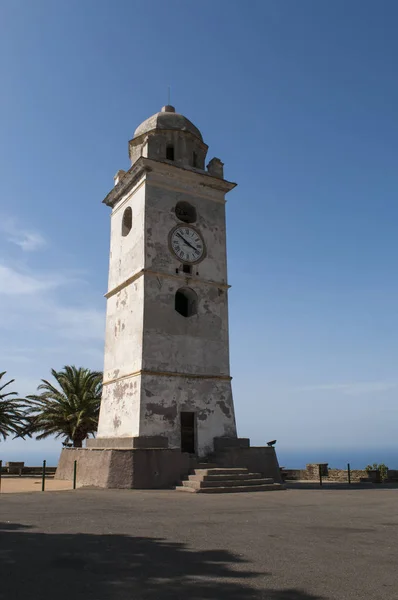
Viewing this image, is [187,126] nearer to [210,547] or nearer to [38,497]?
[38,497]

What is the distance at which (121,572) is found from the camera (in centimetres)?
579

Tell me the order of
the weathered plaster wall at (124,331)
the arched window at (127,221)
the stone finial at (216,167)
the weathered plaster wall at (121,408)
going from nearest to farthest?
1. the weathered plaster wall at (121,408)
2. the weathered plaster wall at (124,331)
3. the arched window at (127,221)
4. the stone finial at (216,167)

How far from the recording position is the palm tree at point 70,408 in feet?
101

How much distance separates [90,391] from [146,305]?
523 inches

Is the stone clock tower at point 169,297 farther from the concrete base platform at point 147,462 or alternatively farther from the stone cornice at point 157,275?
the concrete base platform at point 147,462

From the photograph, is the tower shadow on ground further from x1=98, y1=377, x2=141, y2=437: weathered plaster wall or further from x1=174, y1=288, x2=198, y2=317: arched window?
x1=174, y1=288, x2=198, y2=317: arched window

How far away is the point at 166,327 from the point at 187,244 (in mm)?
3965

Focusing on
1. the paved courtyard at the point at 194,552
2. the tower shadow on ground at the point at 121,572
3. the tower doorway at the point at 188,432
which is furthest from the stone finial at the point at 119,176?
the tower shadow on ground at the point at 121,572

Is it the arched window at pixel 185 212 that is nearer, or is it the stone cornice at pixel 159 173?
the stone cornice at pixel 159 173

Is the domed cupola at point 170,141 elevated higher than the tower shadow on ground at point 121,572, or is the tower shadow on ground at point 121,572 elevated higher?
the domed cupola at point 170,141

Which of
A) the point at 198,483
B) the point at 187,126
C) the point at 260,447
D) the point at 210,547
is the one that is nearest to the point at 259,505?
the point at 198,483

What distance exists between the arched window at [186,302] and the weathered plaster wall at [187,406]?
3.04 metres

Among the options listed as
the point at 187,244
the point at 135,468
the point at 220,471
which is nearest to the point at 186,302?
the point at 187,244

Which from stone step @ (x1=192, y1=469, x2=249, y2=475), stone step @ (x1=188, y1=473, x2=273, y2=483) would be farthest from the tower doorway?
stone step @ (x1=188, y1=473, x2=273, y2=483)
